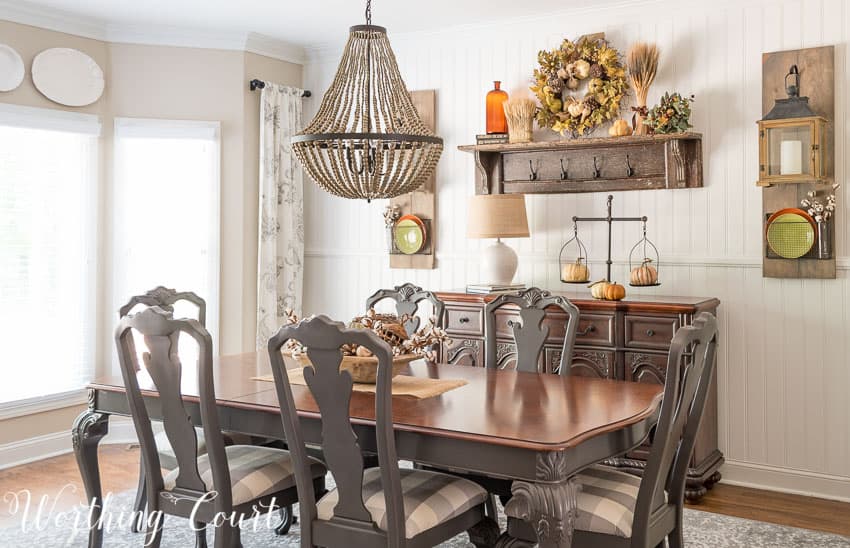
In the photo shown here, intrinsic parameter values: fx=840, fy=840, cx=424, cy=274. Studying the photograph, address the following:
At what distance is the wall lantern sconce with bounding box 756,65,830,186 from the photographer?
4.05 metres

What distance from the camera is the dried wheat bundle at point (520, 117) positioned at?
488cm

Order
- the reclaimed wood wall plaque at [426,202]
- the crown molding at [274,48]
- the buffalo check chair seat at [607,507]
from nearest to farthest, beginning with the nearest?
the buffalo check chair seat at [607,507] → the reclaimed wood wall plaque at [426,202] → the crown molding at [274,48]

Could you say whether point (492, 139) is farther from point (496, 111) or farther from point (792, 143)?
point (792, 143)

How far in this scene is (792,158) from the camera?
4.08 meters

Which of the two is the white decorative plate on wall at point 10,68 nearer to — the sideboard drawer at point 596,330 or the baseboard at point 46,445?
the baseboard at point 46,445

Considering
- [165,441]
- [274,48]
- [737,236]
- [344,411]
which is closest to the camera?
[344,411]

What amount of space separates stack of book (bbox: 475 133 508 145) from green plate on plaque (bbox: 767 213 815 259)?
1570mm

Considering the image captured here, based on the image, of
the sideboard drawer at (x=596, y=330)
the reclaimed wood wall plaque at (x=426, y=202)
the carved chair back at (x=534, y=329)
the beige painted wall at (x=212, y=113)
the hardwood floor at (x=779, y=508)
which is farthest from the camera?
the reclaimed wood wall plaque at (x=426, y=202)

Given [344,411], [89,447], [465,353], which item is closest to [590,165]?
[465,353]

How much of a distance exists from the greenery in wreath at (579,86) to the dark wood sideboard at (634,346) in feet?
3.39

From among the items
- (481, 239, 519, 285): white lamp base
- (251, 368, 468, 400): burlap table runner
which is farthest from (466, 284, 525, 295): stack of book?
(251, 368, 468, 400): burlap table runner

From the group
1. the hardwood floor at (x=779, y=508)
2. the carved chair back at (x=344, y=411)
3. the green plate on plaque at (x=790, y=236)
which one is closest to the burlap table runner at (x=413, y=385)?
the carved chair back at (x=344, y=411)

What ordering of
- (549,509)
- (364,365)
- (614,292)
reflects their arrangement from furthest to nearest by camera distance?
(614,292) < (364,365) < (549,509)

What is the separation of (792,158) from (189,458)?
10.2 ft
